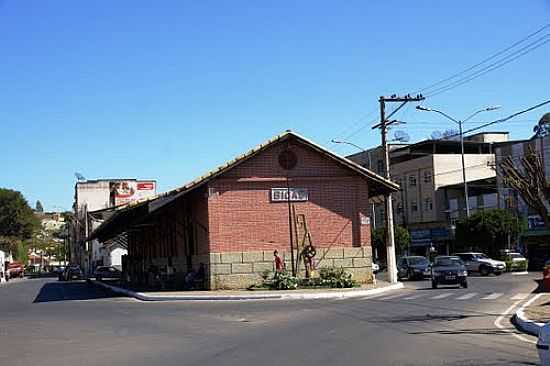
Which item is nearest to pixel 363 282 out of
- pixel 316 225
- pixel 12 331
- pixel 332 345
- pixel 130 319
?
pixel 316 225

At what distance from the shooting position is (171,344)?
54.4 ft

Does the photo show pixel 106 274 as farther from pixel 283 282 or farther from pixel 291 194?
pixel 283 282

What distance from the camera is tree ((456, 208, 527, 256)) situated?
198ft

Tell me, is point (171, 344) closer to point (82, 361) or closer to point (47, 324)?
point (82, 361)

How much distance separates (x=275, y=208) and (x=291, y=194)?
0.98m

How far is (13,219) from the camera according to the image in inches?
4951

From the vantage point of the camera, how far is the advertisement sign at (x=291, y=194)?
37062mm

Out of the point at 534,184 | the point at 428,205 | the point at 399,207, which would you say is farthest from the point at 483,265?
the point at 399,207

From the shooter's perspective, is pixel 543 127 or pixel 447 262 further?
pixel 543 127

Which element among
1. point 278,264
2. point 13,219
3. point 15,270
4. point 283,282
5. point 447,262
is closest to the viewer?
point 283,282

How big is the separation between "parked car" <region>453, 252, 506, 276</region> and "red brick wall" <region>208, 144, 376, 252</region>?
17024mm

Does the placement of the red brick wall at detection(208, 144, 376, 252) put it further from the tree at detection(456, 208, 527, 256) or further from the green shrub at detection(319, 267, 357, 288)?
the tree at detection(456, 208, 527, 256)

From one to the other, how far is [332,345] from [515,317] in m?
6.47

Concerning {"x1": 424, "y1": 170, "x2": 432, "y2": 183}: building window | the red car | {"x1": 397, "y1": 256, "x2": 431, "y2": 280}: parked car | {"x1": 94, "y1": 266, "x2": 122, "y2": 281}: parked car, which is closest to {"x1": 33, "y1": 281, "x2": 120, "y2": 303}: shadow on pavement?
{"x1": 397, "y1": 256, "x2": 431, "y2": 280}: parked car
